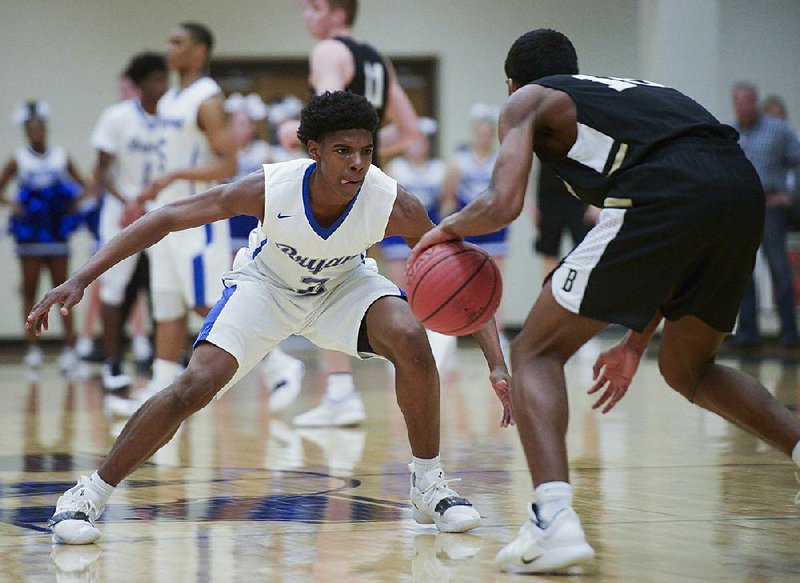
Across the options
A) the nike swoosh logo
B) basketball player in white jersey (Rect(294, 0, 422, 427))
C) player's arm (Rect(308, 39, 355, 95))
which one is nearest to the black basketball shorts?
the nike swoosh logo

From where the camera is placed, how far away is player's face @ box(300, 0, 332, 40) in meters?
7.07

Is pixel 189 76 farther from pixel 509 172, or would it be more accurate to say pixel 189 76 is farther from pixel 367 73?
pixel 509 172

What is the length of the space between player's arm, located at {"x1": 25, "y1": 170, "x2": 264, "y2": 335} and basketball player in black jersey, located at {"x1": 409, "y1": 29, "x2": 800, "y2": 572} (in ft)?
2.36

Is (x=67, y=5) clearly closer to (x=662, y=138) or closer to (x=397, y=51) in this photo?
(x=397, y=51)

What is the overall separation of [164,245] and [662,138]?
13.4 feet

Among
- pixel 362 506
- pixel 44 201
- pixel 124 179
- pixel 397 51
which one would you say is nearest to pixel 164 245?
pixel 124 179

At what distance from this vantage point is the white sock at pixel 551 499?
3.22 m

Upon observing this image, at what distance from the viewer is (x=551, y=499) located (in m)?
3.23

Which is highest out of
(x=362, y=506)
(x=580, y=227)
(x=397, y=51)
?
(x=397, y=51)

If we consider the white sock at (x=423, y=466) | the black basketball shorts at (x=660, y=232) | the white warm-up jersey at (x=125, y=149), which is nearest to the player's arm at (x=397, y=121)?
the white warm-up jersey at (x=125, y=149)

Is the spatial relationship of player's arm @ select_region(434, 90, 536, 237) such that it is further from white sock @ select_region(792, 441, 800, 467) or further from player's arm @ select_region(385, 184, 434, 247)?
white sock @ select_region(792, 441, 800, 467)

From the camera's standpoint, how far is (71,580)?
3.17m

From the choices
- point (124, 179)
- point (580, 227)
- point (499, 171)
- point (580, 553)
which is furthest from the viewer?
point (580, 227)

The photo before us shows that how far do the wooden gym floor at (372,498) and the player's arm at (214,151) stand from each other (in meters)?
1.31
